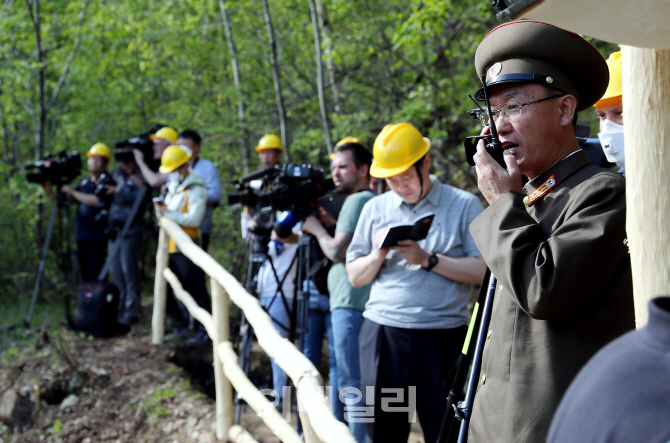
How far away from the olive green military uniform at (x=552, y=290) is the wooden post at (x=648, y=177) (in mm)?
113

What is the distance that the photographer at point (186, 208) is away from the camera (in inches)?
234

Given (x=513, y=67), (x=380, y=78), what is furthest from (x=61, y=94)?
(x=513, y=67)

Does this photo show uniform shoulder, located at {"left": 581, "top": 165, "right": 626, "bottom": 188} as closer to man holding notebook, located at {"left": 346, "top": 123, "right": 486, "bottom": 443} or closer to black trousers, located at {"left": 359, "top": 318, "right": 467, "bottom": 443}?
man holding notebook, located at {"left": 346, "top": 123, "right": 486, "bottom": 443}

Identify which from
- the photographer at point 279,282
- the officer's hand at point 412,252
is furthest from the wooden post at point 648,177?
the photographer at point 279,282

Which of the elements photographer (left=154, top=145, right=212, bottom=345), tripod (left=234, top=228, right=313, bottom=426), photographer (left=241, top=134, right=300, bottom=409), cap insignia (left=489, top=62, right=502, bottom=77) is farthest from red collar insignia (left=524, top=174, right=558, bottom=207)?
photographer (left=154, top=145, right=212, bottom=345)

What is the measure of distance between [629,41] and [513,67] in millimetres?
545

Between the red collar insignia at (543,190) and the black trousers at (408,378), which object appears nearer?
the red collar insignia at (543,190)

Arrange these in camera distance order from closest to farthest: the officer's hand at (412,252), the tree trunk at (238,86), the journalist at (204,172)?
the officer's hand at (412,252), the journalist at (204,172), the tree trunk at (238,86)

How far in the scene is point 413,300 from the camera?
2.88m

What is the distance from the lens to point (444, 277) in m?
2.92

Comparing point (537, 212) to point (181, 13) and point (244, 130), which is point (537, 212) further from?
point (181, 13)

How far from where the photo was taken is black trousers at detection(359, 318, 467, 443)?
2809mm

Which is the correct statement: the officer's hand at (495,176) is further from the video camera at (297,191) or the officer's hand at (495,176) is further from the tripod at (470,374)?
the video camera at (297,191)

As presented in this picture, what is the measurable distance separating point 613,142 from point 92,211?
21.4 feet
